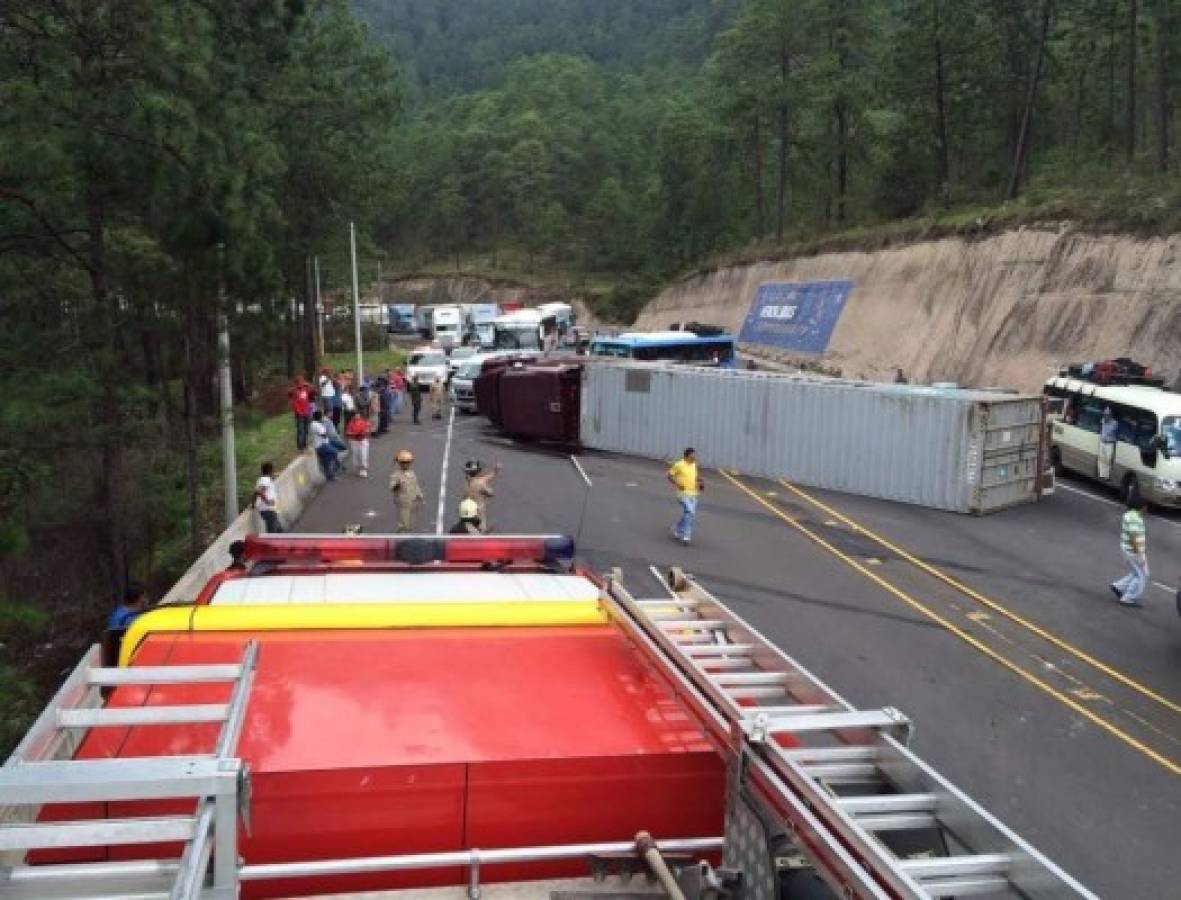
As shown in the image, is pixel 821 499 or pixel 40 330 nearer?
pixel 40 330

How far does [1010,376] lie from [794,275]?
20.4 metres

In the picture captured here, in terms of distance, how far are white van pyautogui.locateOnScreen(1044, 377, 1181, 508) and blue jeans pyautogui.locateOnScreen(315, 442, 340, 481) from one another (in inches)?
649

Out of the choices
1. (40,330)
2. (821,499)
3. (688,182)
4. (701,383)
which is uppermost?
(688,182)

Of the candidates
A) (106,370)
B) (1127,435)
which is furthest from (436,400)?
(1127,435)

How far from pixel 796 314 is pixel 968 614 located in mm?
39848

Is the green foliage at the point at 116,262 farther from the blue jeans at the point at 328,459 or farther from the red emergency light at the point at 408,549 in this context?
the red emergency light at the point at 408,549

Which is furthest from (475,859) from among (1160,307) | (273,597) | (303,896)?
(1160,307)

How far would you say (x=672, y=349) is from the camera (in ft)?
131

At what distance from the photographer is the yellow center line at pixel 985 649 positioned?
37.2 ft

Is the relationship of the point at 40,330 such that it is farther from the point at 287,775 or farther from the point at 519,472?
the point at 287,775

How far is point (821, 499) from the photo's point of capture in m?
23.8

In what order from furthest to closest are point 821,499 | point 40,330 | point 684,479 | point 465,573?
1. point 821,499
2. point 684,479
3. point 40,330
4. point 465,573

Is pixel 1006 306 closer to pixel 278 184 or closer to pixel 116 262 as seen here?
pixel 278 184

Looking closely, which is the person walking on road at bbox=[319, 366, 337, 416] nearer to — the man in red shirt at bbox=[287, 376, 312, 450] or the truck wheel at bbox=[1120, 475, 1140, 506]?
the man in red shirt at bbox=[287, 376, 312, 450]
